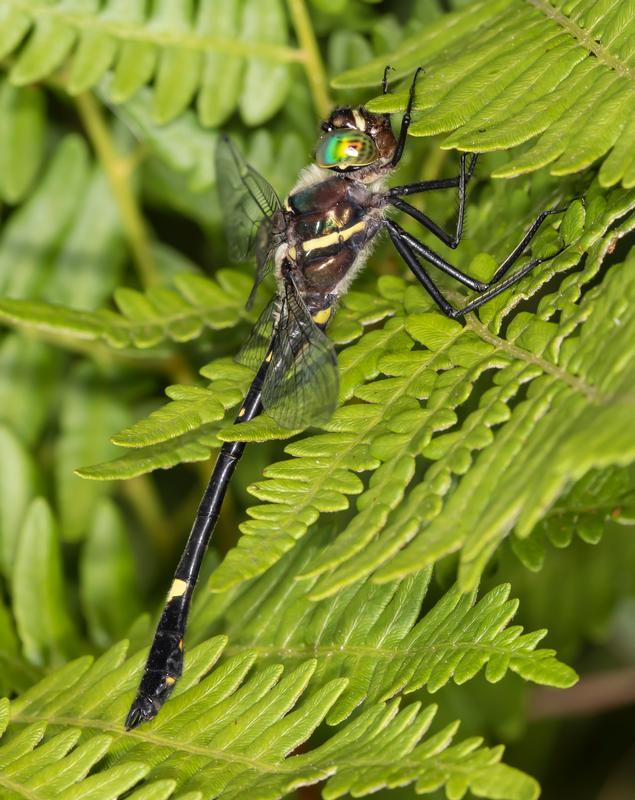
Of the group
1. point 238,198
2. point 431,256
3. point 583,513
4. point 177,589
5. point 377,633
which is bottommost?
point 177,589

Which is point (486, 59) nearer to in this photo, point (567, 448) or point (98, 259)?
point (567, 448)

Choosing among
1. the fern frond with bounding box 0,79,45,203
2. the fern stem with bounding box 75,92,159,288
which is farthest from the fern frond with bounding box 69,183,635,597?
the fern frond with bounding box 0,79,45,203

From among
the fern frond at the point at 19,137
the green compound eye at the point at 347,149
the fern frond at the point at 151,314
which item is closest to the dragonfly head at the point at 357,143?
the green compound eye at the point at 347,149

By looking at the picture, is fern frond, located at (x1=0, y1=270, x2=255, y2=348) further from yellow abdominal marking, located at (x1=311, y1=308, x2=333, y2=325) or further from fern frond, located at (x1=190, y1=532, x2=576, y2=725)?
fern frond, located at (x1=190, y1=532, x2=576, y2=725)

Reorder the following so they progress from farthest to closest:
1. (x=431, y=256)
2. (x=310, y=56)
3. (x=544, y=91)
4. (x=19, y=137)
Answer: (x=19, y=137) → (x=310, y=56) → (x=431, y=256) → (x=544, y=91)

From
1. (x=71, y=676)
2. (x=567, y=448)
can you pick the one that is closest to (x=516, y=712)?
(x=71, y=676)

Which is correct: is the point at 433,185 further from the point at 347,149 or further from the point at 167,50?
the point at 167,50

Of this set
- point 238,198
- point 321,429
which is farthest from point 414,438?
point 238,198
